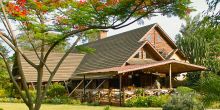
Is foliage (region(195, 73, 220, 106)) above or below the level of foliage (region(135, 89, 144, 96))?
above

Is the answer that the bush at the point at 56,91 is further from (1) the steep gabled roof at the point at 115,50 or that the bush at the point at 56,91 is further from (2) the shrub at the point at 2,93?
(2) the shrub at the point at 2,93

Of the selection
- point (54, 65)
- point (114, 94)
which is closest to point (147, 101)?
point (114, 94)

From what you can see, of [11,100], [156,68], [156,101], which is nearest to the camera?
[156,101]

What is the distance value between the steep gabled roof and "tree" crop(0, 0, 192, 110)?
19796mm

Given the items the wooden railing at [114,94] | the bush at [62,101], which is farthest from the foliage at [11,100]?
the wooden railing at [114,94]

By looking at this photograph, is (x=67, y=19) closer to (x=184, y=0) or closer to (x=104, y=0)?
(x=104, y=0)

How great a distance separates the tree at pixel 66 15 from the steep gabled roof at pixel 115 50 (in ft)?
64.9

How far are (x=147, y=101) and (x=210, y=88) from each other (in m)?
19.7

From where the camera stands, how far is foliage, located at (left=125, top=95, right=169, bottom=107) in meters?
23.0

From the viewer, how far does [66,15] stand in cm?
1127

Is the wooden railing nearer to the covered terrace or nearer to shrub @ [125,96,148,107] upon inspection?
the covered terrace

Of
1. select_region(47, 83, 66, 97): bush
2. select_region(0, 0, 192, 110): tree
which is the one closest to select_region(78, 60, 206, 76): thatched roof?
select_region(47, 83, 66, 97): bush

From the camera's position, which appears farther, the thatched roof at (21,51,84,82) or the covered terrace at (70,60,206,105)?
the thatched roof at (21,51,84,82)

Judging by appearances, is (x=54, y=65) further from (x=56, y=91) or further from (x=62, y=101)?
(x=62, y=101)
